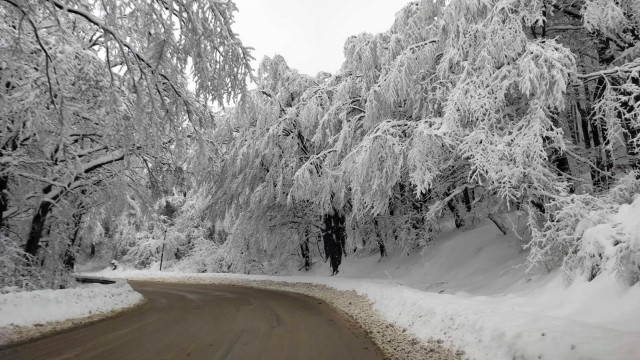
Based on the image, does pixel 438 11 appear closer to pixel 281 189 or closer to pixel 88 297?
pixel 281 189

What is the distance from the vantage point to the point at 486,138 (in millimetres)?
9141

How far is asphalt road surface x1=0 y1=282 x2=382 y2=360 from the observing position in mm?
6094

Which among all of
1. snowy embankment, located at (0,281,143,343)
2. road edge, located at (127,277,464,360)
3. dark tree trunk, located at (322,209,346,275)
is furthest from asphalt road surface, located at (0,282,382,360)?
dark tree trunk, located at (322,209,346,275)

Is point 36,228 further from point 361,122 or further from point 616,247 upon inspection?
point 616,247

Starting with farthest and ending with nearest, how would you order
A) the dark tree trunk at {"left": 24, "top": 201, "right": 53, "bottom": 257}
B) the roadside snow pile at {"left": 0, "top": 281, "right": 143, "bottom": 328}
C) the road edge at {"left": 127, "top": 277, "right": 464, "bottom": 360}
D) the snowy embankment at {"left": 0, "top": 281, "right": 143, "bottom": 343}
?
the dark tree trunk at {"left": 24, "top": 201, "right": 53, "bottom": 257}
the roadside snow pile at {"left": 0, "top": 281, "right": 143, "bottom": 328}
the snowy embankment at {"left": 0, "top": 281, "right": 143, "bottom": 343}
the road edge at {"left": 127, "top": 277, "right": 464, "bottom": 360}

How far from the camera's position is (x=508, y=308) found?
6.52 meters

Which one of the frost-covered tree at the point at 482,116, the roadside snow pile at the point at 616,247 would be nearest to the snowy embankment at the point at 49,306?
the frost-covered tree at the point at 482,116

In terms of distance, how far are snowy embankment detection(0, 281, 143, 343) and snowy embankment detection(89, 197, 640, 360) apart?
738 centimetres

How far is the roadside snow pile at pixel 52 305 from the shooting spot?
8.35 m

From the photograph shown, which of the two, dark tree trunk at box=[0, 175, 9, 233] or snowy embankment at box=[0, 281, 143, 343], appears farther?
dark tree trunk at box=[0, 175, 9, 233]

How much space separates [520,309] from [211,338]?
533cm

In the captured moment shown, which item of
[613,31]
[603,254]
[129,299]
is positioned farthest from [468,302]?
[129,299]

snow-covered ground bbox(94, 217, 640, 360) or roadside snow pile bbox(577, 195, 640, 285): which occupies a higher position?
roadside snow pile bbox(577, 195, 640, 285)

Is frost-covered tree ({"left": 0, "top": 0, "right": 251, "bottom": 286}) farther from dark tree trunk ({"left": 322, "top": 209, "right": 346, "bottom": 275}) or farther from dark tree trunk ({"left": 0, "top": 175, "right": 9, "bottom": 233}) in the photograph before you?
dark tree trunk ({"left": 322, "top": 209, "right": 346, "bottom": 275})
